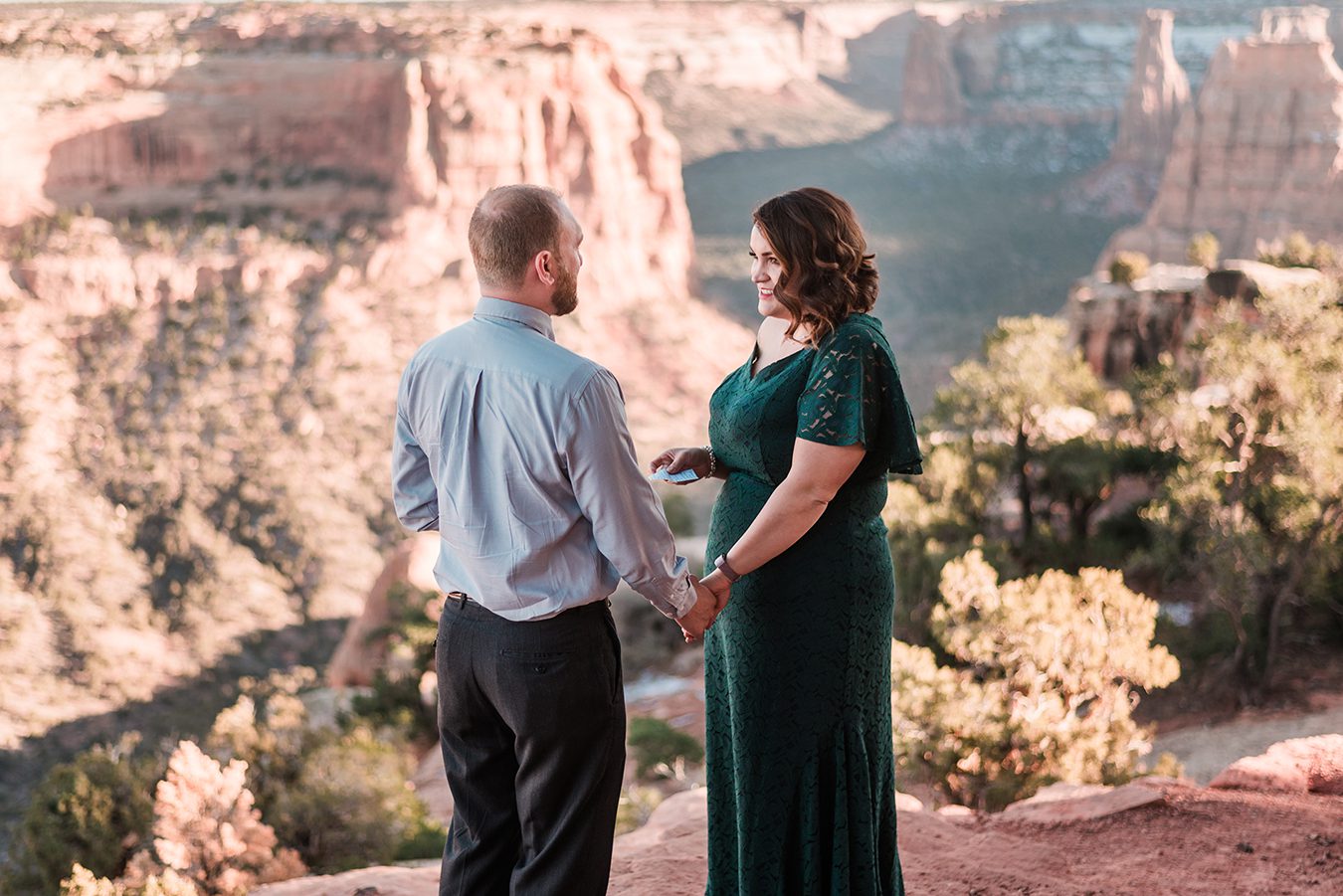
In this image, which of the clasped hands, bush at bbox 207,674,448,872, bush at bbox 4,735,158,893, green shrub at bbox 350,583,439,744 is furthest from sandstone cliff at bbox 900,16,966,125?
the clasped hands

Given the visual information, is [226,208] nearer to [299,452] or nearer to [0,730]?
[299,452]

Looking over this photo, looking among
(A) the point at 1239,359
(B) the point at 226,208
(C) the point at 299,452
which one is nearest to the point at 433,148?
(B) the point at 226,208

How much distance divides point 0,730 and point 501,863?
22881 mm

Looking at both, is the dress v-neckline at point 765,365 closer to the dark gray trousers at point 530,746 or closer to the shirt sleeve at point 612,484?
the shirt sleeve at point 612,484

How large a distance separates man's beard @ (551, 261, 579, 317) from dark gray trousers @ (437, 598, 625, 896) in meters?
0.70

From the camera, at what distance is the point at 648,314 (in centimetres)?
5100

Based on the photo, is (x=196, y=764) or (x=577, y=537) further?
(x=196, y=764)

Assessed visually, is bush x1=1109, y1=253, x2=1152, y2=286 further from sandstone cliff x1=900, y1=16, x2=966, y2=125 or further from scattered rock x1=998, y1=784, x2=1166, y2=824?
sandstone cliff x1=900, y1=16, x2=966, y2=125

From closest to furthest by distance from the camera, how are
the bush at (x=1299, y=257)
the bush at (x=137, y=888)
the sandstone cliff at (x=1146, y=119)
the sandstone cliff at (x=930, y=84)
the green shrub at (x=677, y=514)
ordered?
the bush at (x=137, y=888)
the bush at (x=1299, y=257)
the green shrub at (x=677, y=514)
the sandstone cliff at (x=1146, y=119)
the sandstone cliff at (x=930, y=84)

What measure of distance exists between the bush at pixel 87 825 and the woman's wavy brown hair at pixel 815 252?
358 inches

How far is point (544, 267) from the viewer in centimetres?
259

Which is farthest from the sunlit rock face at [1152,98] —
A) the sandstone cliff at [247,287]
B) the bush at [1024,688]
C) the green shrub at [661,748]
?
the bush at [1024,688]

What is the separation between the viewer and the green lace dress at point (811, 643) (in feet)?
9.41

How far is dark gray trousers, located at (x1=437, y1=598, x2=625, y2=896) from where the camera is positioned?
105 inches
